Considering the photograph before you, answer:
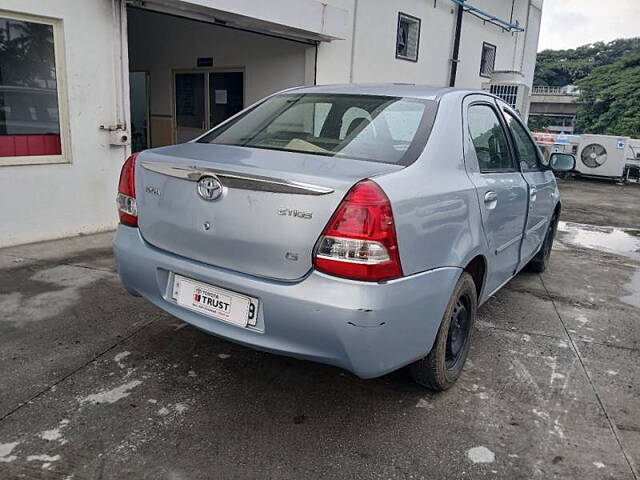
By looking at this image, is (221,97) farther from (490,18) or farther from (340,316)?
(340,316)

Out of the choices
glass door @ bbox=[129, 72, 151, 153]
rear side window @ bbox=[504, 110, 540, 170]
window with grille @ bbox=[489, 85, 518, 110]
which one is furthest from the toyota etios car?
window with grille @ bbox=[489, 85, 518, 110]

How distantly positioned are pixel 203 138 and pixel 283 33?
4.89 metres

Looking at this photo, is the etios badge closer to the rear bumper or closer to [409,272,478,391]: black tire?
the rear bumper

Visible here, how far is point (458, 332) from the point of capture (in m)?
2.88

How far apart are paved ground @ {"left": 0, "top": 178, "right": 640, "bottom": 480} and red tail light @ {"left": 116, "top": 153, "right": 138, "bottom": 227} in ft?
2.68

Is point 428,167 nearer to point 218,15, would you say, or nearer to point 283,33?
point 218,15

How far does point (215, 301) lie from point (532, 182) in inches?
97.1

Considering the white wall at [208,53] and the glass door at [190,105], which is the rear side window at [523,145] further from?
the glass door at [190,105]

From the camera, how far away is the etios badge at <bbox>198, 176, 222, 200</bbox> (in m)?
2.29

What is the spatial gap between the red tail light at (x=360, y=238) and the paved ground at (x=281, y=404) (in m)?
0.81

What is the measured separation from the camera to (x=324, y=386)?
280 cm

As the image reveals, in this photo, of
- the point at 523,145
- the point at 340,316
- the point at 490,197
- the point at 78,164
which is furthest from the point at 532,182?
the point at 78,164

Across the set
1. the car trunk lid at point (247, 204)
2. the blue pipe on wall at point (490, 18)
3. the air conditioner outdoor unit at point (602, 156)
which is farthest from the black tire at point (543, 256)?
the air conditioner outdoor unit at point (602, 156)

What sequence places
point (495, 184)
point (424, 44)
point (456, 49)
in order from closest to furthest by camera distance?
1. point (495, 184)
2. point (424, 44)
3. point (456, 49)
